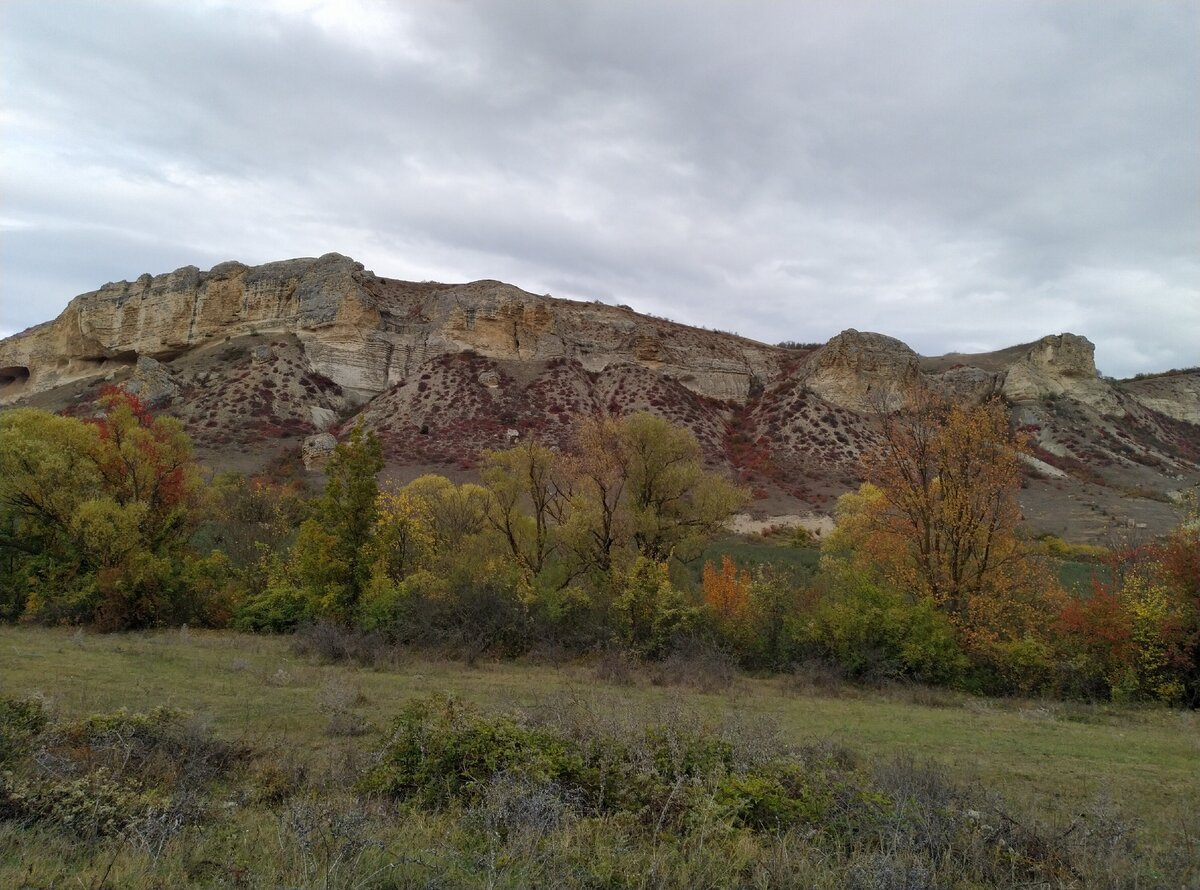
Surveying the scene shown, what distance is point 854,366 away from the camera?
6788cm

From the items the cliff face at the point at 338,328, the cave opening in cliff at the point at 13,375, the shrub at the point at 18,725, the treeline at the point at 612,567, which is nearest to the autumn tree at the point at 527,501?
the treeline at the point at 612,567

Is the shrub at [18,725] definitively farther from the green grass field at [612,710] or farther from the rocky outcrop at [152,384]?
the rocky outcrop at [152,384]

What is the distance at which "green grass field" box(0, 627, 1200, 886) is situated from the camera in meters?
7.59

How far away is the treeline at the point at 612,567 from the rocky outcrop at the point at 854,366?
48.5 m

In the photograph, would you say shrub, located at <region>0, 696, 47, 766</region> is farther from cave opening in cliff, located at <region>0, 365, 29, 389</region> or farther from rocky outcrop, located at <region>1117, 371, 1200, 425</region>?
rocky outcrop, located at <region>1117, 371, 1200, 425</region>

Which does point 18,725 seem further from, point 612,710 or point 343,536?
point 343,536

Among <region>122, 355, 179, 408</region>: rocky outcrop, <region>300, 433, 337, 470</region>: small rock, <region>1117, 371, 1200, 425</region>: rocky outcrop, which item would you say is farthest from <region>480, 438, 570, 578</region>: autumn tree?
<region>1117, 371, 1200, 425</region>: rocky outcrop

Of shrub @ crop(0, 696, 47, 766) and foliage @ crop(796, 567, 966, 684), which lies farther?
foliage @ crop(796, 567, 966, 684)

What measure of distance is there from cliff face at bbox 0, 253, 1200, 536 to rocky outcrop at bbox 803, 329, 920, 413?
194 millimetres

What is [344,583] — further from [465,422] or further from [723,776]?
[465,422]

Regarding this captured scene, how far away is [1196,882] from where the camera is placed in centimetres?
416

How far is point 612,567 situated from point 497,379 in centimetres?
4689

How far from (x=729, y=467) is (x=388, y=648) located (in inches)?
1685

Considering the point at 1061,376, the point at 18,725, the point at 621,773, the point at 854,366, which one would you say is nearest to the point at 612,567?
the point at 621,773
